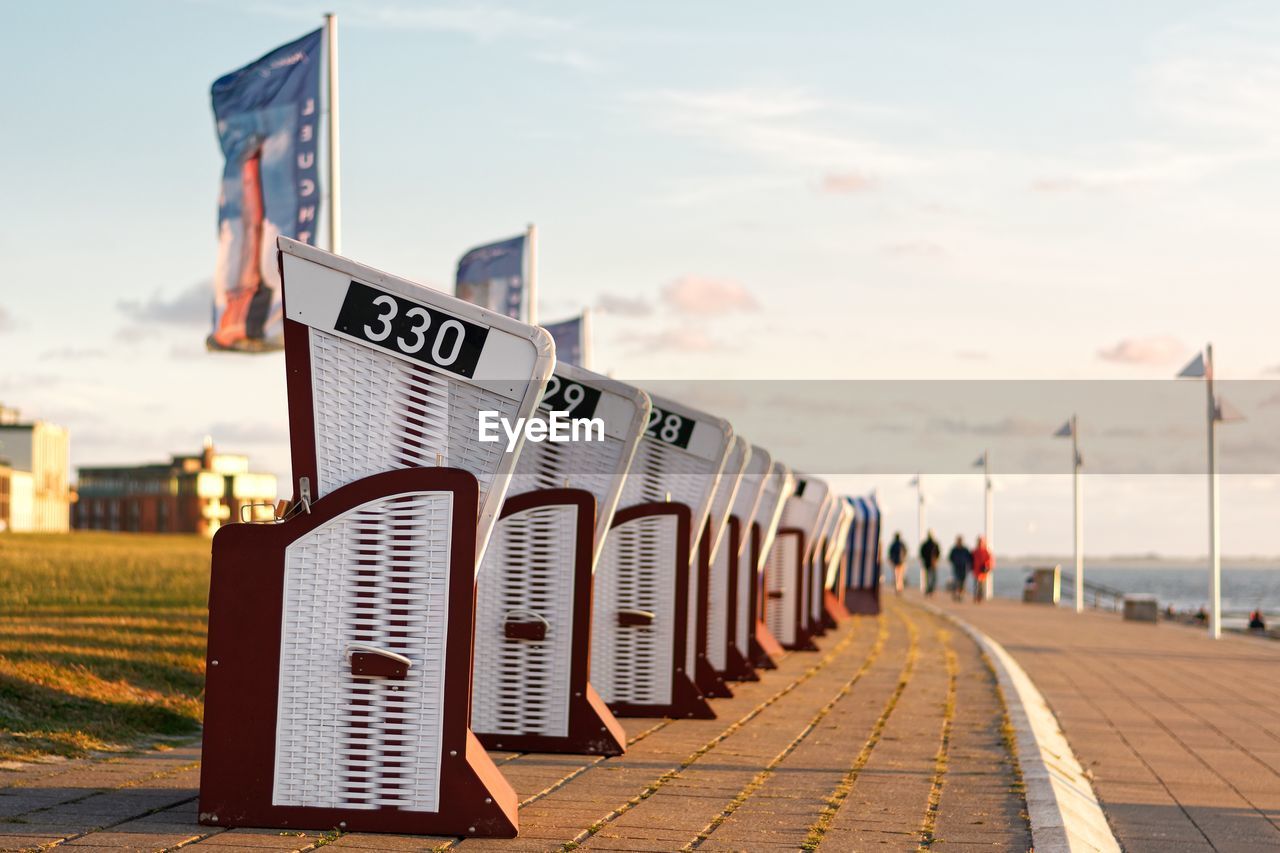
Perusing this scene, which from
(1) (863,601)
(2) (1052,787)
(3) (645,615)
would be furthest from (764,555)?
(1) (863,601)

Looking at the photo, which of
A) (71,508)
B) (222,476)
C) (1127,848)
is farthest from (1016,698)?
(71,508)

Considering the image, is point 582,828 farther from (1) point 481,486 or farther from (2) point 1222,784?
(2) point 1222,784

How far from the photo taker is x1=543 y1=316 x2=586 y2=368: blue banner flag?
79.8 feet

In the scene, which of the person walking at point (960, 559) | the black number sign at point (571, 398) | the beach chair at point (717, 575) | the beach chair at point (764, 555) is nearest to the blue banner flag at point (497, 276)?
the beach chair at point (764, 555)

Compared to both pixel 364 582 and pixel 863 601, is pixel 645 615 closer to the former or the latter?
pixel 364 582

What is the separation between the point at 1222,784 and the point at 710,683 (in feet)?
15.5

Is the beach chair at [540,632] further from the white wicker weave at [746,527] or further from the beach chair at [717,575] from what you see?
the white wicker weave at [746,527]

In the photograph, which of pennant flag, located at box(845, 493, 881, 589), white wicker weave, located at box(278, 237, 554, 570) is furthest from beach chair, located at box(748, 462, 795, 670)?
pennant flag, located at box(845, 493, 881, 589)

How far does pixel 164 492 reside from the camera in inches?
6752

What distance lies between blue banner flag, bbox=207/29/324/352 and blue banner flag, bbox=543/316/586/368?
9351 millimetres

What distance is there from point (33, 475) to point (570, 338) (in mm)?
149462

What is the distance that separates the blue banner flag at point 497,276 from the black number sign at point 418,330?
1426 centimetres

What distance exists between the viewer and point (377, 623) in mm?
6633

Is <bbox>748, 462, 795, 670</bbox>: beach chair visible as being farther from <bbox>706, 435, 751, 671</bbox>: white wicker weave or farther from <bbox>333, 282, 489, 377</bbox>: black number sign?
<bbox>333, 282, 489, 377</bbox>: black number sign
